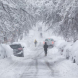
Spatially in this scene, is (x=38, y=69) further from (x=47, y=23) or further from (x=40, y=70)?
(x=47, y=23)

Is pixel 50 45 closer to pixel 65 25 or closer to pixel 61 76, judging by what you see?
pixel 65 25

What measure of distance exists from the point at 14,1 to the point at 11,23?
1.75m

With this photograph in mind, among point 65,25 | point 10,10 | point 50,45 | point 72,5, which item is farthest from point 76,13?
point 50,45

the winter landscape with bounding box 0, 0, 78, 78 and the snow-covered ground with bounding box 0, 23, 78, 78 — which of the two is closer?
the snow-covered ground with bounding box 0, 23, 78, 78

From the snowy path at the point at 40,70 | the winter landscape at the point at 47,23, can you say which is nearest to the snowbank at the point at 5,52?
the winter landscape at the point at 47,23

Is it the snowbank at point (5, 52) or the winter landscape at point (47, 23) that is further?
the snowbank at point (5, 52)

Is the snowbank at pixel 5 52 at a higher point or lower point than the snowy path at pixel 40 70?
higher

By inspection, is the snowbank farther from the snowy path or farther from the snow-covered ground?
the snowy path

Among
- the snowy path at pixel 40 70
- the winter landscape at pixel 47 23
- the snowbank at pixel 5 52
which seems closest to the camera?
the snowy path at pixel 40 70

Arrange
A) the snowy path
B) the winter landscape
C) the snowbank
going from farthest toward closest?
the snowbank → the winter landscape → the snowy path

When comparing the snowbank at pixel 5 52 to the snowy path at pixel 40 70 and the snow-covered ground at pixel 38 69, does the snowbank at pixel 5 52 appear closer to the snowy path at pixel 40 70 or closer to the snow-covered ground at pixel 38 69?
the snow-covered ground at pixel 38 69

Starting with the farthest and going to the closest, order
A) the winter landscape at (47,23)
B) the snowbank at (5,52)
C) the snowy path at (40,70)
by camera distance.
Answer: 1. the snowbank at (5,52)
2. the winter landscape at (47,23)
3. the snowy path at (40,70)

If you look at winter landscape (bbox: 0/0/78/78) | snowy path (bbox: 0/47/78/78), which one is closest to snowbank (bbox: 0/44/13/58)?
winter landscape (bbox: 0/0/78/78)

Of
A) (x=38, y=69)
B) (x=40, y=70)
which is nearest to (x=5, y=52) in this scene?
(x=38, y=69)
